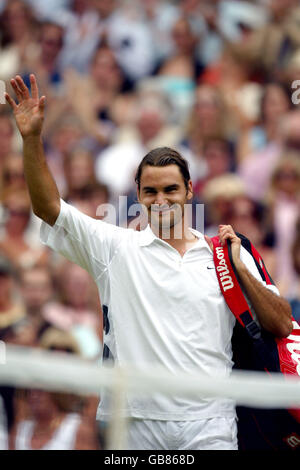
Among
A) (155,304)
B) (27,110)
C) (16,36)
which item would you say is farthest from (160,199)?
(16,36)

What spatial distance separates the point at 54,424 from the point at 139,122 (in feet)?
15.7

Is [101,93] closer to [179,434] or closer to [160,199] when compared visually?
[160,199]

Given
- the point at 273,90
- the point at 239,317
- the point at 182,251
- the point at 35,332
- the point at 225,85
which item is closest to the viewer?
the point at 239,317

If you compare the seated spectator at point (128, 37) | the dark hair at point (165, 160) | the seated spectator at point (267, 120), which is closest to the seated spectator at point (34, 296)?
the seated spectator at point (267, 120)

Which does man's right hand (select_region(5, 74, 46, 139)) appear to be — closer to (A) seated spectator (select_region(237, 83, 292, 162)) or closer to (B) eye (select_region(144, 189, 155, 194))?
(B) eye (select_region(144, 189, 155, 194))

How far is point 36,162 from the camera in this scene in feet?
10.4

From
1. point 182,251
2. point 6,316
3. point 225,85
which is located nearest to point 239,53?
point 225,85

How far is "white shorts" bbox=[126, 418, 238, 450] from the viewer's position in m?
3.04

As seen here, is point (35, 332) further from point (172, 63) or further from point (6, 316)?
point (172, 63)

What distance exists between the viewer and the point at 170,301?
3154 millimetres

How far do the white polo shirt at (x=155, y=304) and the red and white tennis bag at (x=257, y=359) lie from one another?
0.20 ft

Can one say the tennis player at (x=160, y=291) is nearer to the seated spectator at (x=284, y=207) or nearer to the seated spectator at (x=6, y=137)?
the seated spectator at (x=284, y=207)

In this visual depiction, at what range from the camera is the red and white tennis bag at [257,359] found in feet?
10.3

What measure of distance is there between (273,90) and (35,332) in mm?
3518
